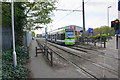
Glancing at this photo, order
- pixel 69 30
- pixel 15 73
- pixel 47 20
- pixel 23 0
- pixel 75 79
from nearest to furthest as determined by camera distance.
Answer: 1. pixel 15 73
2. pixel 75 79
3. pixel 23 0
4. pixel 47 20
5. pixel 69 30

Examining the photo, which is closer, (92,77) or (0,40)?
(92,77)

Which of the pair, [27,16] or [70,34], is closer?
[27,16]

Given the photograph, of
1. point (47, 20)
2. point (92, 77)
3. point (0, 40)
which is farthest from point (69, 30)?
point (92, 77)

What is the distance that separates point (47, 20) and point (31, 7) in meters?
1.91

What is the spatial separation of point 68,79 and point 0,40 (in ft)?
18.9

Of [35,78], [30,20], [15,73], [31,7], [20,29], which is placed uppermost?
[31,7]

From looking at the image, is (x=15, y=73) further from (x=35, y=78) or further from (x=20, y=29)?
(x=20, y=29)

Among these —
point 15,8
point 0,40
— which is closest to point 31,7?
point 15,8

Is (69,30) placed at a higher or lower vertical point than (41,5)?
lower

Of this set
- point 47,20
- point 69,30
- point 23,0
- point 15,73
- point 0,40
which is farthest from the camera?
point 69,30

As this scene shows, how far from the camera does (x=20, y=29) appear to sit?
931 centimetres

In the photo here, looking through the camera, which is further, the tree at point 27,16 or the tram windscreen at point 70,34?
the tram windscreen at point 70,34

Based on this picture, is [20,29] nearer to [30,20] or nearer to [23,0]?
[30,20]

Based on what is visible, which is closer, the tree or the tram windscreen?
the tree
